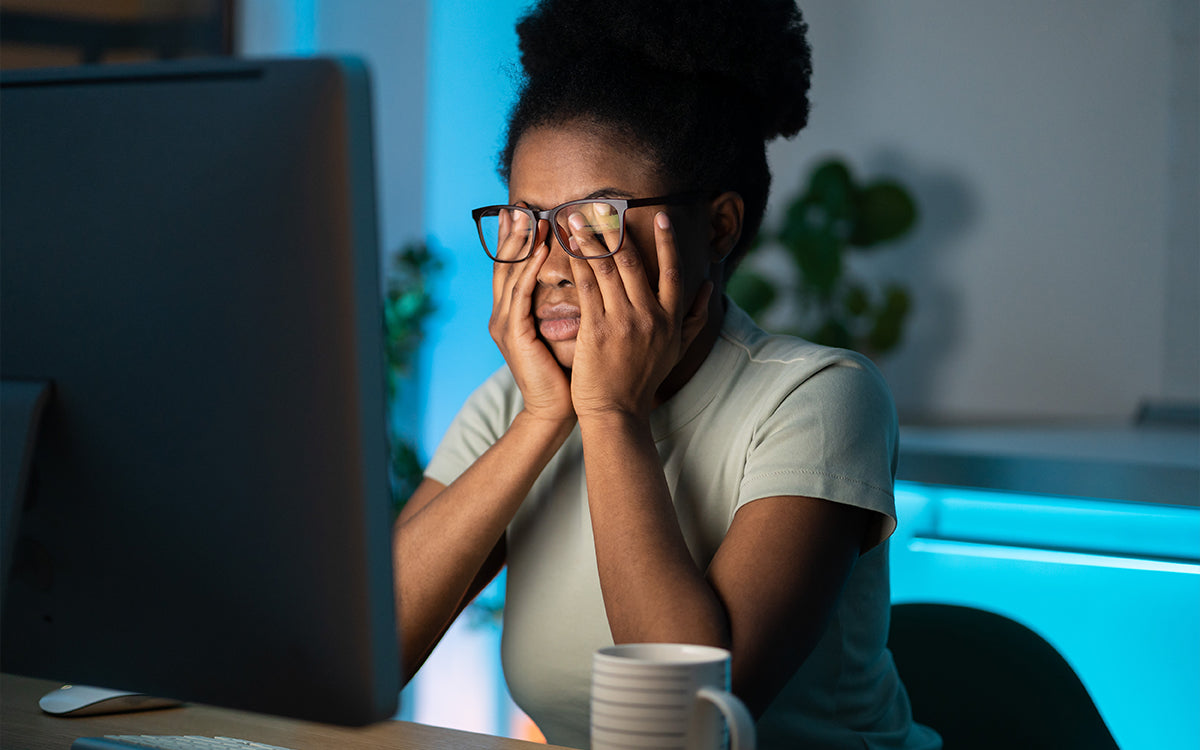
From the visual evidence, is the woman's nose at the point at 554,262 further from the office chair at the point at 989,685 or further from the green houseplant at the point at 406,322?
the green houseplant at the point at 406,322

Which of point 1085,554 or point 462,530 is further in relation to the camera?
point 1085,554

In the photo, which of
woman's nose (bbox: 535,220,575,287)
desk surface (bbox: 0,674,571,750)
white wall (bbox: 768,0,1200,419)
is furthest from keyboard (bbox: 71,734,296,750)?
white wall (bbox: 768,0,1200,419)

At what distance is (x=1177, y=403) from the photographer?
252 centimetres

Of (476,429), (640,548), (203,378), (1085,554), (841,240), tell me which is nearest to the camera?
(203,378)

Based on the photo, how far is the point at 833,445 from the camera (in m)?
1.03

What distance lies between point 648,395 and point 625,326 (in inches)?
2.9

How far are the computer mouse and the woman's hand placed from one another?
467 mm

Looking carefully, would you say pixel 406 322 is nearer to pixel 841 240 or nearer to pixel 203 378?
pixel 841 240

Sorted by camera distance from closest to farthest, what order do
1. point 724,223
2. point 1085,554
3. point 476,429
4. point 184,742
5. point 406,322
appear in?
point 184,742 → point 724,223 → point 476,429 → point 1085,554 → point 406,322

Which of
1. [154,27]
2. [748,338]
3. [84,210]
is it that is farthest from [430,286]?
[84,210]

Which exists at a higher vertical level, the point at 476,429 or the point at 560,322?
the point at 560,322

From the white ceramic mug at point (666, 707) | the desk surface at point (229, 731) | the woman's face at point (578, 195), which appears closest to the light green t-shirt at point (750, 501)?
the woman's face at point (578, 195)

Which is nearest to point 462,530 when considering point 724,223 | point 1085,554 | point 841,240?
point 724,223

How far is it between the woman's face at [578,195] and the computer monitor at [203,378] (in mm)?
587
